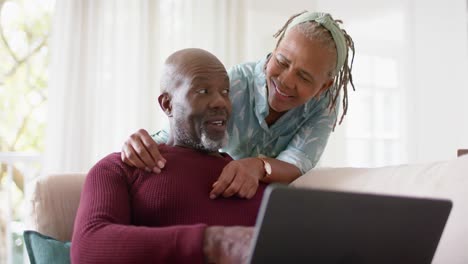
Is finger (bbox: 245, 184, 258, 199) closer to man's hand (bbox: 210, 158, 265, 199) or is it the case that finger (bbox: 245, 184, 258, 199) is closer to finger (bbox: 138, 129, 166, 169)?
man's hand (bbox: 210, 158, 265, 199)

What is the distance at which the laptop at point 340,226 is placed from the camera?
724mm

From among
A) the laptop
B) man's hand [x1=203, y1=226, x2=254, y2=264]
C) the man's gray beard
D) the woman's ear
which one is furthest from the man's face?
the laptop

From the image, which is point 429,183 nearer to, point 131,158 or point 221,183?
point 221,183

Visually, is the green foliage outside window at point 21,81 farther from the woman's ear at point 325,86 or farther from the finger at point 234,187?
the finger at point 234,187

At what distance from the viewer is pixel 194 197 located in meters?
1.25

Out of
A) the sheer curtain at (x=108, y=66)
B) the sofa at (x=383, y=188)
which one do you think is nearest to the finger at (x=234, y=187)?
the sofa at (x=383, y=188)

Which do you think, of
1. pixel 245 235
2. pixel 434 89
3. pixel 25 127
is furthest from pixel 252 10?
pixel 245 235

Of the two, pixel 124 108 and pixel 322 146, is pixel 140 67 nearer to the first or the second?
pixel 124 108

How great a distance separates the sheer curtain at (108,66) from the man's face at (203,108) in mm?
1450

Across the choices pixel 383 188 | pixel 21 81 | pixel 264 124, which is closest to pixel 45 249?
pixel 264 124

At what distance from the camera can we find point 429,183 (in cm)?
118

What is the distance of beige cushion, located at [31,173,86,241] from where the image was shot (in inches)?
57.2

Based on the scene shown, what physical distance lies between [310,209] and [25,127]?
246cm

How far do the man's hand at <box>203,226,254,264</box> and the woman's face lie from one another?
0.67 metres
